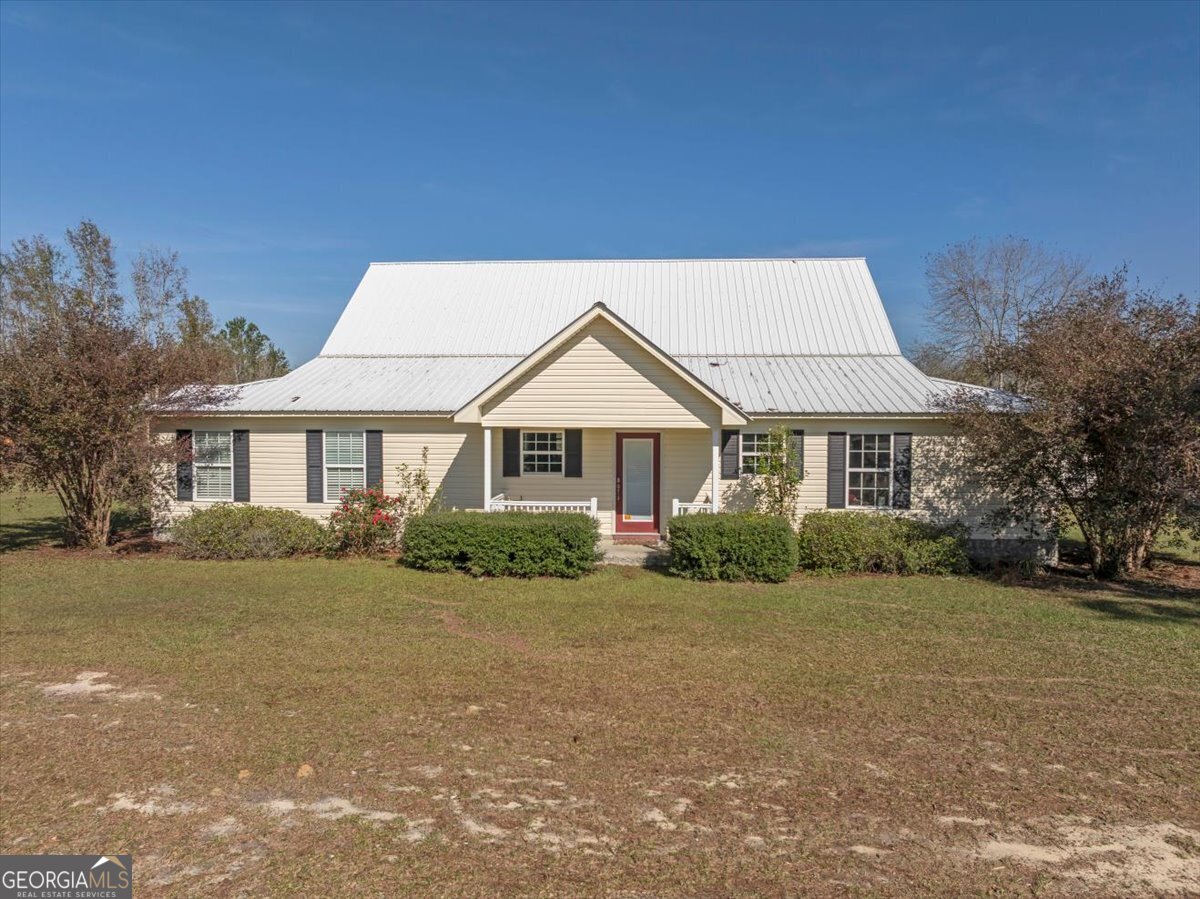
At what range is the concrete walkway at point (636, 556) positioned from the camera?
578 inches

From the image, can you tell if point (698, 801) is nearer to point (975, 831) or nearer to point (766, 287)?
point (975, 831)

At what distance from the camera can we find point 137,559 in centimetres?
1541

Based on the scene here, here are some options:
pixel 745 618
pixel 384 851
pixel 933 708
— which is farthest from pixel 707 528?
pixel 384 851

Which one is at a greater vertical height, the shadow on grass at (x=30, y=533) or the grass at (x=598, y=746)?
the shadow on grass at (x=30, y=533)

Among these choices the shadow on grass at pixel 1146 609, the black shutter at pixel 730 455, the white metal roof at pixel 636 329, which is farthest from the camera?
the white metal roof at pixel 636 329

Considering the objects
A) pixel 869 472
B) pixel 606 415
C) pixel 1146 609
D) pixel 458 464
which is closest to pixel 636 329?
pixel 606 415

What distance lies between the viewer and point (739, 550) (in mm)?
13109

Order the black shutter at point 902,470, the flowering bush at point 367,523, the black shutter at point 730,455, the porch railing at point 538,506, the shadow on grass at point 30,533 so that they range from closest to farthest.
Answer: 1. the porch railing at point 538,506
2. the flowering bush at point 367,523
3. the black shutter at point 902,470
4. the black shutter at point 730,455
5. the shadow on grass at point 30,533

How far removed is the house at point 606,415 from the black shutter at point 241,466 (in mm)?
52

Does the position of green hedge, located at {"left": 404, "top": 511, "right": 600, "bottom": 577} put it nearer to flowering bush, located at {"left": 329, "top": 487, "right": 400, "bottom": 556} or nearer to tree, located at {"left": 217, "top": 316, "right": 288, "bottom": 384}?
flowering bush, located at {"left": 329, "top": 487, "right": 400, "bottom": 556}

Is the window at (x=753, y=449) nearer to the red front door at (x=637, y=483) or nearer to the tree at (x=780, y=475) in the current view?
the tree at (x=780, y=475)

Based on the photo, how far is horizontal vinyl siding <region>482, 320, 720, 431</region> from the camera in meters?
14.9

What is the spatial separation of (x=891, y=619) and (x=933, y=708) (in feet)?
12.3

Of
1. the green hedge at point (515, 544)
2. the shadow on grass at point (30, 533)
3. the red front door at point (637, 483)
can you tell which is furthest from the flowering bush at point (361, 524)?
the shadow on grass at point (30, 533)
